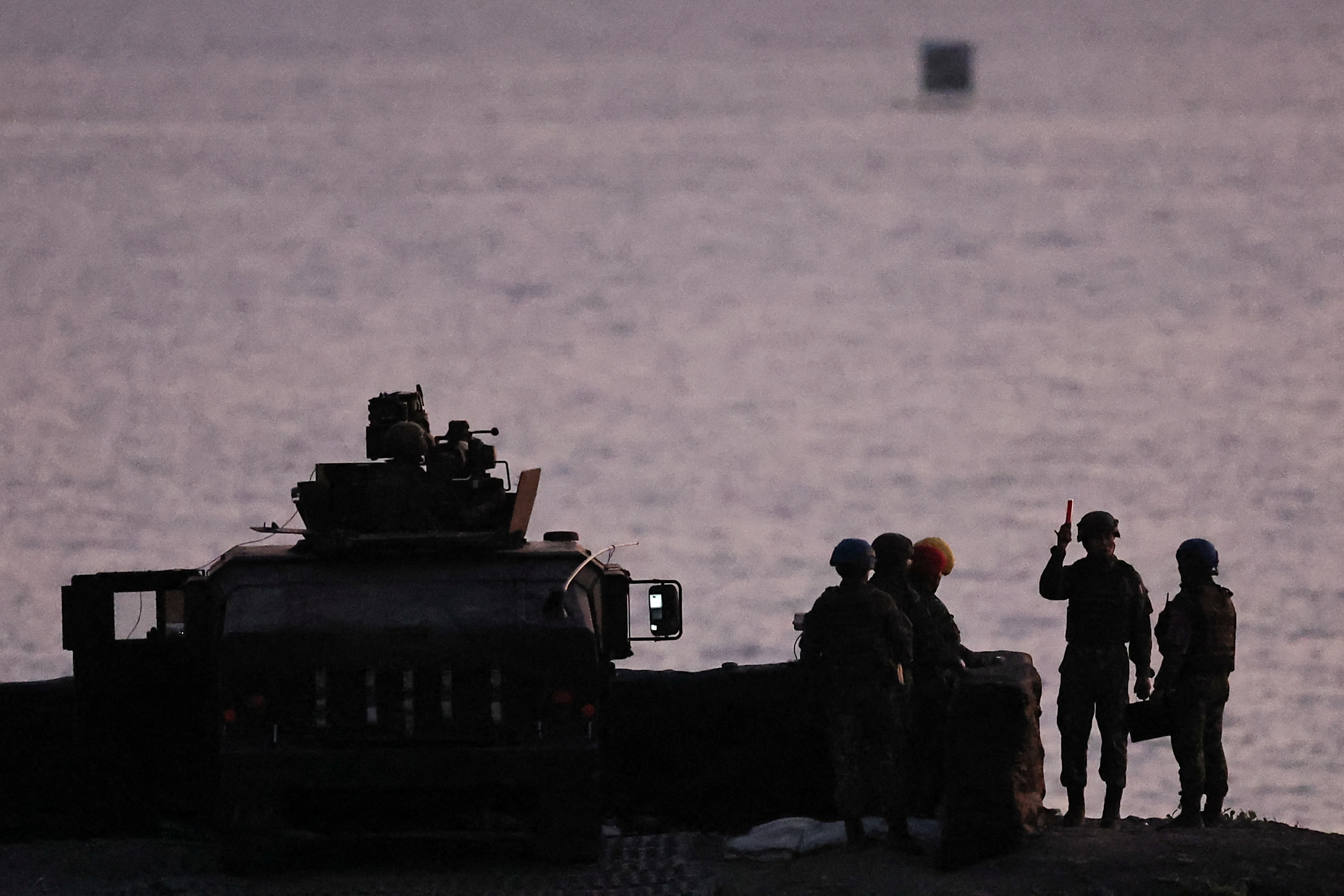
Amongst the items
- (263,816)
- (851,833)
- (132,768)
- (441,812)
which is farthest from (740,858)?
(132,768)

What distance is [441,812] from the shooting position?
1622 centimetres

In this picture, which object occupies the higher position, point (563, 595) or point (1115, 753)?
point (563, 595)

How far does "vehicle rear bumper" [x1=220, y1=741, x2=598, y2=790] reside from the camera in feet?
51.7

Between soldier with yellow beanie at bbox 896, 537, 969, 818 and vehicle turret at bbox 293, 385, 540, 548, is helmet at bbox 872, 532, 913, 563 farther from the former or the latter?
vehicle turret at bbox 293, 385, 540, 548

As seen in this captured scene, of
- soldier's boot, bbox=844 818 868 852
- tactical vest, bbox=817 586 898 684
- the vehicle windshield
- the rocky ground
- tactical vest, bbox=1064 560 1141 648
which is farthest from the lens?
tactical vest, bbox=1064 560 1141 648

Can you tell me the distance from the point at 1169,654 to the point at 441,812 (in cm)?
447

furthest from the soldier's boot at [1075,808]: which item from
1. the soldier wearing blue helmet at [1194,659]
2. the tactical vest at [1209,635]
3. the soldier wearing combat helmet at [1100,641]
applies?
the tactical vest at [1209,635]

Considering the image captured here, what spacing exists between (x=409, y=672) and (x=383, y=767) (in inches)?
22.7

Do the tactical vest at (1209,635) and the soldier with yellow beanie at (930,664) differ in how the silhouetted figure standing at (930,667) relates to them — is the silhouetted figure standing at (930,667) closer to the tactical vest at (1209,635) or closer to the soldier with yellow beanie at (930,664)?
A: the soldier with yellow beanie at (930,664)

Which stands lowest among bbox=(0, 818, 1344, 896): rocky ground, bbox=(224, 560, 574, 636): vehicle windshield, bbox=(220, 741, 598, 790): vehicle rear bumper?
bbox=(0, 818, 1344, 896): rocky ground

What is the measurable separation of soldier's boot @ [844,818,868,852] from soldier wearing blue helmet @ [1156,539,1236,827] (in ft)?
6.59

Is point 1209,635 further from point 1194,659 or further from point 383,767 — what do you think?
point 383,767

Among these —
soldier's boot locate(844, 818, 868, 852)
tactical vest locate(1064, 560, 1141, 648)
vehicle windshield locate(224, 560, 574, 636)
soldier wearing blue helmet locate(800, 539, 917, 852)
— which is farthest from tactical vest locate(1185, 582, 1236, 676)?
vehicle windshield locate(224, 560, 574, 636)

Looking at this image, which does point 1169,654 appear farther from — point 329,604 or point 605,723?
point 329,604
